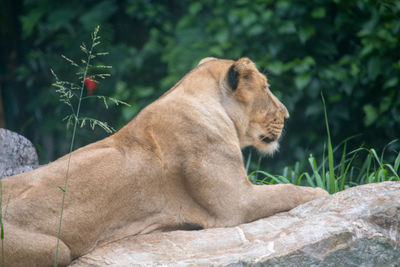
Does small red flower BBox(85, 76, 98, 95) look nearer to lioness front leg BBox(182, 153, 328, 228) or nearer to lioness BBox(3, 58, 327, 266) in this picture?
lioness BBox(3, 58, 327, 266)

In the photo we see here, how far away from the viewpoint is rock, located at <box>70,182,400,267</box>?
247cm

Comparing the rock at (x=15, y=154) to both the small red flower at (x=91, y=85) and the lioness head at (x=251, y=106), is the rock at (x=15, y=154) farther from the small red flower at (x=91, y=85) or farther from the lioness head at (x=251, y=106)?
the small red flower at (x=91, y=85)

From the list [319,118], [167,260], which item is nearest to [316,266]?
[167,260]

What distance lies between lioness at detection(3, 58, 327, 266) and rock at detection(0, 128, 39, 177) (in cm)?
96

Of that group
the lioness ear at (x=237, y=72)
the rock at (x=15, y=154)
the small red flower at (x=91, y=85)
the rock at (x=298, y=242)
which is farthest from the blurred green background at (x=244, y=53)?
the rock at (x=298, y=242)

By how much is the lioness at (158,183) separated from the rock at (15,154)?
96 centimetres

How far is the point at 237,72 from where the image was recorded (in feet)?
10.9

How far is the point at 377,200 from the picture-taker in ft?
8.80

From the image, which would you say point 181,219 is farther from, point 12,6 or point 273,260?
point 12,6

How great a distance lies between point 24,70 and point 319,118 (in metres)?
3.88

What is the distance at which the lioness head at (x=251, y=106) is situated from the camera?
3.36m

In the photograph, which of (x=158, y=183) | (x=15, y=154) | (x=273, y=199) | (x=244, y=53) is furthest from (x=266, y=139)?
(x=244, y=53)

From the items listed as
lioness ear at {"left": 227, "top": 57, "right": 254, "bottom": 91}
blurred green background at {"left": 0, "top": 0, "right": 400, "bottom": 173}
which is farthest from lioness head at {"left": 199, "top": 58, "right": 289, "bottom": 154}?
blurred green background at {"left": 0, "top": 0, "right": 400, "bottom": 173}

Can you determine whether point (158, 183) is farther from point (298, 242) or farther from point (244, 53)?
point (244, 53)
